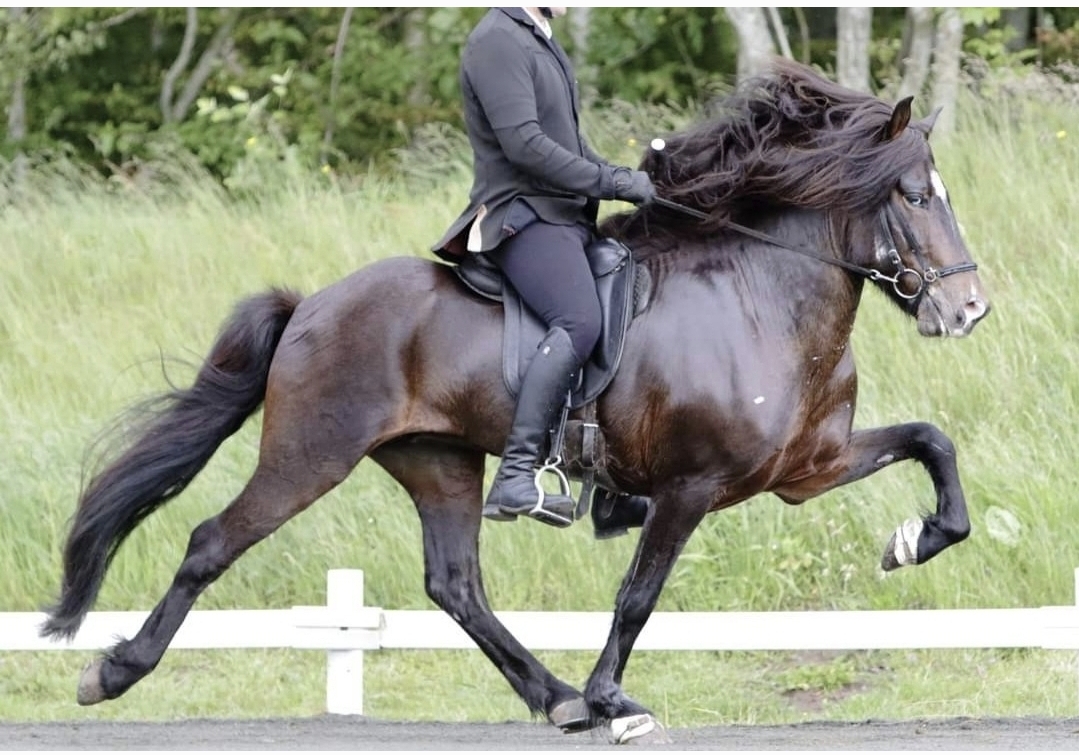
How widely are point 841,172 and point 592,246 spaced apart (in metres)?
0.93

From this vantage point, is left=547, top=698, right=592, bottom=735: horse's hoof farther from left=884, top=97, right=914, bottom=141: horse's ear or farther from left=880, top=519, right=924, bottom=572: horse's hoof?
left=884, top=97, right=914, bottom=141: horse's ear

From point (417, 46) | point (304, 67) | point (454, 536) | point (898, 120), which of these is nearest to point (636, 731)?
point (454, 536)

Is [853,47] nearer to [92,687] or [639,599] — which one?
[639,599]

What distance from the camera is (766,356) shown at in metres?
6.01

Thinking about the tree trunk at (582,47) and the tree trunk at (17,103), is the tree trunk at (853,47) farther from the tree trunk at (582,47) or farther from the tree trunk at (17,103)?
the tree trunk at (17,103)

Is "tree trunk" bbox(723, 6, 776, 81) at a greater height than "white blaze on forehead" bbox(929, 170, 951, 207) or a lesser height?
lesser

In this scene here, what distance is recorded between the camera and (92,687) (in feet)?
21.1

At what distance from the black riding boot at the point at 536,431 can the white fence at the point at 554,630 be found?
1939 millimetres

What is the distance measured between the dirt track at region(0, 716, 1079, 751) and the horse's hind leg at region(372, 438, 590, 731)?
0.42 metres

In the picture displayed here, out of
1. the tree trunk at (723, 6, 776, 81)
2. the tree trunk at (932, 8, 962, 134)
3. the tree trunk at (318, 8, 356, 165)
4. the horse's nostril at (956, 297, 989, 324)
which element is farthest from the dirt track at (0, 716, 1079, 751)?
the tree trunk at (318, 8, 356, 165)

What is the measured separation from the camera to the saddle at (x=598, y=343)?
603 centimetres

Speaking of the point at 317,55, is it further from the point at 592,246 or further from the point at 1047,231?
the point at 592,246

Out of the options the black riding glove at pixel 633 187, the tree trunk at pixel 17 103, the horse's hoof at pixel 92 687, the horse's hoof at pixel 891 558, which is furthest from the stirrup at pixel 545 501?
the tree trunk at pixel 17 103

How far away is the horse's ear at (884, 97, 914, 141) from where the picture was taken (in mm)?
5961
